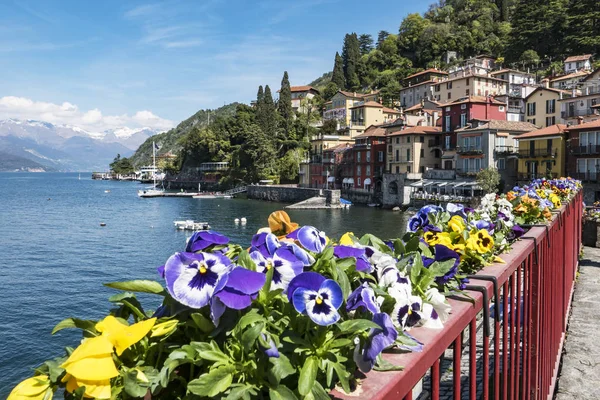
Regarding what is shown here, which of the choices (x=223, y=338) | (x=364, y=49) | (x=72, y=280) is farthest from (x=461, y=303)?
(x=364, y=49)

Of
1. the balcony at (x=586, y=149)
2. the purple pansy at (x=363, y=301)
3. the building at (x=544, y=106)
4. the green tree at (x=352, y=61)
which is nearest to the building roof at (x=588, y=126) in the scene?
the balcony at (x=586, y=149)

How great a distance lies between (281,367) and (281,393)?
0.18 feet

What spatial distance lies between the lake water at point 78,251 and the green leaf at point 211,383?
873cm

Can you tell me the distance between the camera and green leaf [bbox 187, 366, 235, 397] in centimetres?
104

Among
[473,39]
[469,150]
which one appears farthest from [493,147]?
[473,39]

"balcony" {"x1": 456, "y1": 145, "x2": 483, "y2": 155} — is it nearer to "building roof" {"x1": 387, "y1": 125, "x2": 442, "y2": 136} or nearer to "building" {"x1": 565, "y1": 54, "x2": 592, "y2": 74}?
"building roof" {"x1": 387, "y1": 125, "x2": 442, "y2": 136}

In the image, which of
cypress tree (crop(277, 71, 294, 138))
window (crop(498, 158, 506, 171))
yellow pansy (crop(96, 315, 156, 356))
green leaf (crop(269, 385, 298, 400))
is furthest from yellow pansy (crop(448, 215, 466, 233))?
cypress tree (crop(277, 71, 294, 138))

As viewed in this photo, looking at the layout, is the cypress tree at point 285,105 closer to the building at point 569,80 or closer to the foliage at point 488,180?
the building at point 569,80

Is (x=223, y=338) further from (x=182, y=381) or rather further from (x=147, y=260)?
(x=147, y=260)

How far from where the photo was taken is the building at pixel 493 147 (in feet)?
172

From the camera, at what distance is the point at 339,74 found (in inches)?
4614

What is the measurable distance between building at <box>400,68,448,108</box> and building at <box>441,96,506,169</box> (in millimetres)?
25549

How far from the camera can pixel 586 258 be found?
10.4 m

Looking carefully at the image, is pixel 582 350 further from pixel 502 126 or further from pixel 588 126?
pixel 502 126
